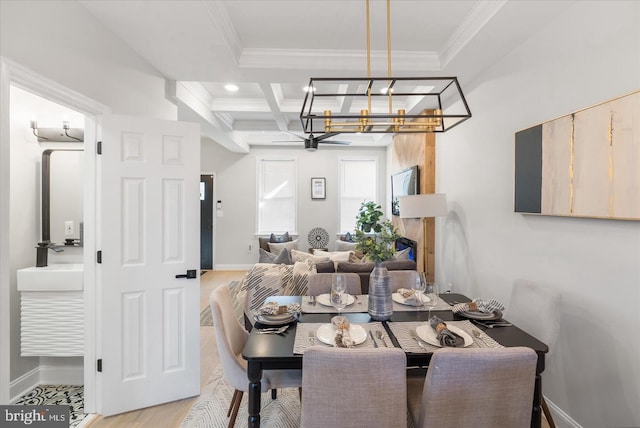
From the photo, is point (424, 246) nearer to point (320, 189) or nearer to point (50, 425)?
point (320, 189)

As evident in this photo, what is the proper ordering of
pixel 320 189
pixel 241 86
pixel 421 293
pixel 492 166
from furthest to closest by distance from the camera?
pixel 320 189 → pixel 241 86 → pixel 492 166 → pixel 421 293

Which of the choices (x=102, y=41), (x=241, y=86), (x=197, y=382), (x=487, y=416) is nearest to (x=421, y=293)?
(x=487, y=416)

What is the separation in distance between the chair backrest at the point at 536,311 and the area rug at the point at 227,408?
1687mm

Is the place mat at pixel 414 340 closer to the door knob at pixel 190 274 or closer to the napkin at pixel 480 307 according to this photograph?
the napkin at pixel 480 307

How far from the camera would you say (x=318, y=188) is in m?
6.69

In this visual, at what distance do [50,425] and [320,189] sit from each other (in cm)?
562

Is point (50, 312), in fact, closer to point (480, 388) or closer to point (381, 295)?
point (381, 295)

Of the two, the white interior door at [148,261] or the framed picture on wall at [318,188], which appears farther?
the framed picture on wall at [318,188]

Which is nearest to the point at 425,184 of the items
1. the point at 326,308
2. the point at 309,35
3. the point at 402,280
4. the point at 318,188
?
the point at 402,280

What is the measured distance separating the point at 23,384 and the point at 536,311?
3.84 metres

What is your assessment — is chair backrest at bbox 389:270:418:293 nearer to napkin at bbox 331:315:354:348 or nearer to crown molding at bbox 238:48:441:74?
napkin at bbox 331:315:354:348

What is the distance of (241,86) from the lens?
3707 millimetres

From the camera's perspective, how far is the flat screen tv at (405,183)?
427 centimetres

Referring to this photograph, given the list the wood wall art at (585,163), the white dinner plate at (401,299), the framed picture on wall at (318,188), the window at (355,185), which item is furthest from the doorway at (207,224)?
the wood wall art at (585,163)
